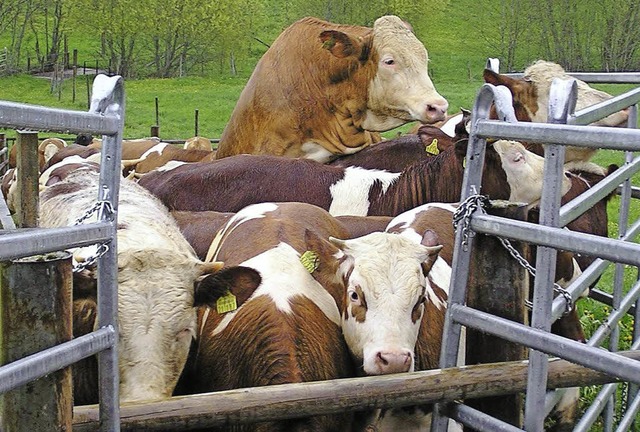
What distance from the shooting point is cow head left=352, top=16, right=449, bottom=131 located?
6.81 metres

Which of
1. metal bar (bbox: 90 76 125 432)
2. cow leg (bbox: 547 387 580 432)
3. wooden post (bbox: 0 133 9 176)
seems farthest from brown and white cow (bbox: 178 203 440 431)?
wooden post (bbox: 0 133 9 176)

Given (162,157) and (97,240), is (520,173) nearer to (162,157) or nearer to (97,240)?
(97,240)

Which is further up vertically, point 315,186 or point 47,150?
point 315,186

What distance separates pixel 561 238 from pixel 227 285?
1.47m

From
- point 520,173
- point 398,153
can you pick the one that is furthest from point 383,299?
point 398,153

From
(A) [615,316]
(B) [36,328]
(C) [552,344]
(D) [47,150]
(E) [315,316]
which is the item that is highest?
(B) [36,328]

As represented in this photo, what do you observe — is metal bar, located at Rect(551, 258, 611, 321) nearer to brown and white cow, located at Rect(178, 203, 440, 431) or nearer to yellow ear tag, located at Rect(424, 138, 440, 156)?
brown and white cow, located at Rect(178, 203, 440, 431)

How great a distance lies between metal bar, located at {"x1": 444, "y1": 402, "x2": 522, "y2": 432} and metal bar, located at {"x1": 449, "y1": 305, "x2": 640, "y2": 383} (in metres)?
0.29

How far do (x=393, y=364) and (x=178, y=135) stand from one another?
21.3 m

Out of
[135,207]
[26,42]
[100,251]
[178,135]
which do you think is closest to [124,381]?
[100,251]

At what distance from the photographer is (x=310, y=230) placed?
396 centimetres

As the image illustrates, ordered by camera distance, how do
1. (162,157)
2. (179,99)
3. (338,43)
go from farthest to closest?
(179,99) < (162,157) < (338,43)

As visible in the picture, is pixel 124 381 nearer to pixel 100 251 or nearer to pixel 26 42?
pixel 100 251

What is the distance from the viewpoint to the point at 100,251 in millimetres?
2244
